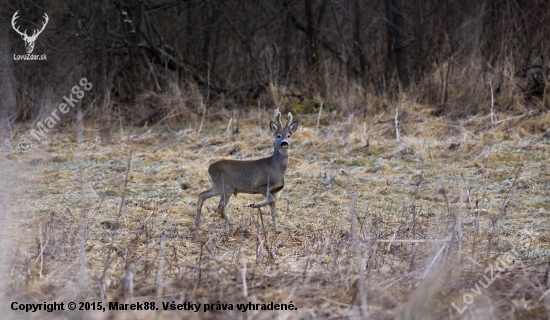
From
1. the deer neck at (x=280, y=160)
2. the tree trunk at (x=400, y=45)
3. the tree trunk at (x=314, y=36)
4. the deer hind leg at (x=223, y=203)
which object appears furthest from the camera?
the tree trunk at (x=314, y=36)

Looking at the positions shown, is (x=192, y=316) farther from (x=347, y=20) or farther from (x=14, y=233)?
(x=347, y=20)

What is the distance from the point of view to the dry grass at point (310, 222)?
397 cm

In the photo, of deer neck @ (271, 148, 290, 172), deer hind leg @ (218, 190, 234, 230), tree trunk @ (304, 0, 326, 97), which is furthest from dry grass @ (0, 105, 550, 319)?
tree trunk @ (304, 0, 326, 97)

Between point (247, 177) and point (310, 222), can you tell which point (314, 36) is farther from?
point (310, 222)

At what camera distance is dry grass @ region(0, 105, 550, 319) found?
3.97m

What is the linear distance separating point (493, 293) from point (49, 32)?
41.3 ft

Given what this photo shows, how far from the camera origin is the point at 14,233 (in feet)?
20.6

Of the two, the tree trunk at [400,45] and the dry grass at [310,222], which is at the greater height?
the tree trunk at [400,45]

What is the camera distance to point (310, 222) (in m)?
6.98

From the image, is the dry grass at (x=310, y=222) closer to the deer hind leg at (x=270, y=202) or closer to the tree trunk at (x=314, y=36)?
the deer hind leg at (x=270, y=202)

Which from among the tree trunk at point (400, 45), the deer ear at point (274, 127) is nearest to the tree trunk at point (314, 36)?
the tree trunk at point (400, 45)

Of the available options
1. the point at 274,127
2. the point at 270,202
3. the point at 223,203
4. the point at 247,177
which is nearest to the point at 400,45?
the point at 274,127

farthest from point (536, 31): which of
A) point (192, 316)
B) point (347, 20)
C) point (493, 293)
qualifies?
point (192, 316)

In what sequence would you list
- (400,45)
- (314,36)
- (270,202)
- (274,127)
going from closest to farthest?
(270,202) < (274,127) < (400,45) < (314,36)
